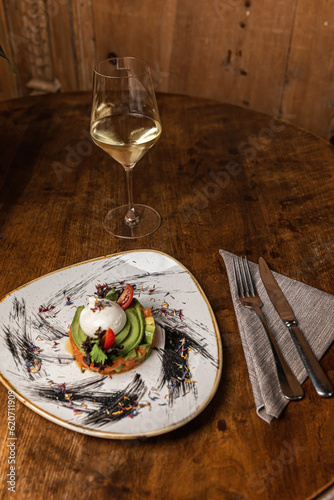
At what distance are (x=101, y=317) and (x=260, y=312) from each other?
0.29 metres

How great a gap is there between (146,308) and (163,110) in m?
0.83

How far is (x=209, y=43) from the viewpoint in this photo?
2082 mm

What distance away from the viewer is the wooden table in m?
0.62

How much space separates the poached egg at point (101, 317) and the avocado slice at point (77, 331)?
0.01 meters

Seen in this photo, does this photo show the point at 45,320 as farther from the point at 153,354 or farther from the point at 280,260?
the point at 280,260

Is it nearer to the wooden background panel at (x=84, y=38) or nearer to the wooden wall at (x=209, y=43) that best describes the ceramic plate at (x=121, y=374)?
the wooden wall at (x=209, y=43)

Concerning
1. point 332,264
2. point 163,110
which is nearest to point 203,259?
point 332,264

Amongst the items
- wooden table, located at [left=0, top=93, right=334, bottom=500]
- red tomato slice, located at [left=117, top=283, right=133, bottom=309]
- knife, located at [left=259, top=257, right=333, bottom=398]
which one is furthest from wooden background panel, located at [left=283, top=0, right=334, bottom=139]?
red tomato slice, located at [left=117, top=283, right=133, bottom=309]

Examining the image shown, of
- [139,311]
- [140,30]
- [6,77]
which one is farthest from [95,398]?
[6,77]

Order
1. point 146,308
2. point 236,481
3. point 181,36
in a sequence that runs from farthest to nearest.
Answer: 1. point 181,36
2. point 146,308
3. point 236,481

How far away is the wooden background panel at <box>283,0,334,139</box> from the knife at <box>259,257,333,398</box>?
4.44ft

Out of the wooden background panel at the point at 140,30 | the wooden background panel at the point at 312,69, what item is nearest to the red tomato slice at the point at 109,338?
the wooden background panel at the point at 312,69

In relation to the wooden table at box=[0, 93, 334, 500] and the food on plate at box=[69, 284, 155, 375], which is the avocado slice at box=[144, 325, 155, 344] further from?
the wooden table at box=[0, 93, 334, 500]

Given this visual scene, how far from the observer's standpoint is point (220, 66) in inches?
83.8
